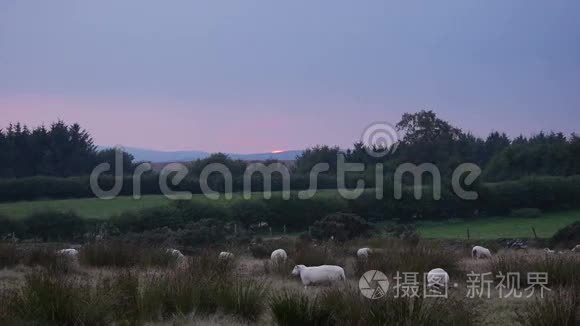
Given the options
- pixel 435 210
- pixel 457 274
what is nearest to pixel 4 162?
pixel 435 210

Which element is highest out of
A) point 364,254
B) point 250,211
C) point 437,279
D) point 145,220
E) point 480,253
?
point 437,279

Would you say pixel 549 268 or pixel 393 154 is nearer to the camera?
pixel 549 268

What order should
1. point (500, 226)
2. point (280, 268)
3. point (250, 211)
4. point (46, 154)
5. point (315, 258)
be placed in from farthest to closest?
1. point (46, 154)
2. point (250, 211)
3. point (500, 226)
4. point (315, 258)
5. point (280, 268)

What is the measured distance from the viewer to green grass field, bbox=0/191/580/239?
115ft

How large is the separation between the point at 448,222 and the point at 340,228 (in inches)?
672

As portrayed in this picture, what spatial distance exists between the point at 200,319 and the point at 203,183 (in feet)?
135

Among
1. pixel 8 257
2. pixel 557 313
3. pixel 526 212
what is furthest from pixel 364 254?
pixel 526 212

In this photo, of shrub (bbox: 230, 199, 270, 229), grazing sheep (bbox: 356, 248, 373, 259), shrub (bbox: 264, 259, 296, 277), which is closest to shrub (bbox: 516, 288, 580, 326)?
shrub (bbox: 264, 259, 296, 277)

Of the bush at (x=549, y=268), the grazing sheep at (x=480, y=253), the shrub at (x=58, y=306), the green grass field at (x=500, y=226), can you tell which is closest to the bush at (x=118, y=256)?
the shrub at (x=58, y=306)

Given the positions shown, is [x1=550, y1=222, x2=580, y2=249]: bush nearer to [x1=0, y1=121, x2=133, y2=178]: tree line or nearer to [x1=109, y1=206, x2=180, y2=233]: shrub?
[x1=109, y1=206, x2=180, y2=233]: shrub

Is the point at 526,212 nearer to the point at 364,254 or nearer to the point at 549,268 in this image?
the point at 364,254

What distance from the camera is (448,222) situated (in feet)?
137

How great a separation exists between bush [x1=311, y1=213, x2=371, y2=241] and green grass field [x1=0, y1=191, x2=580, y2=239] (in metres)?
6.96

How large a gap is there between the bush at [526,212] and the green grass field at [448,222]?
1.94 ft
